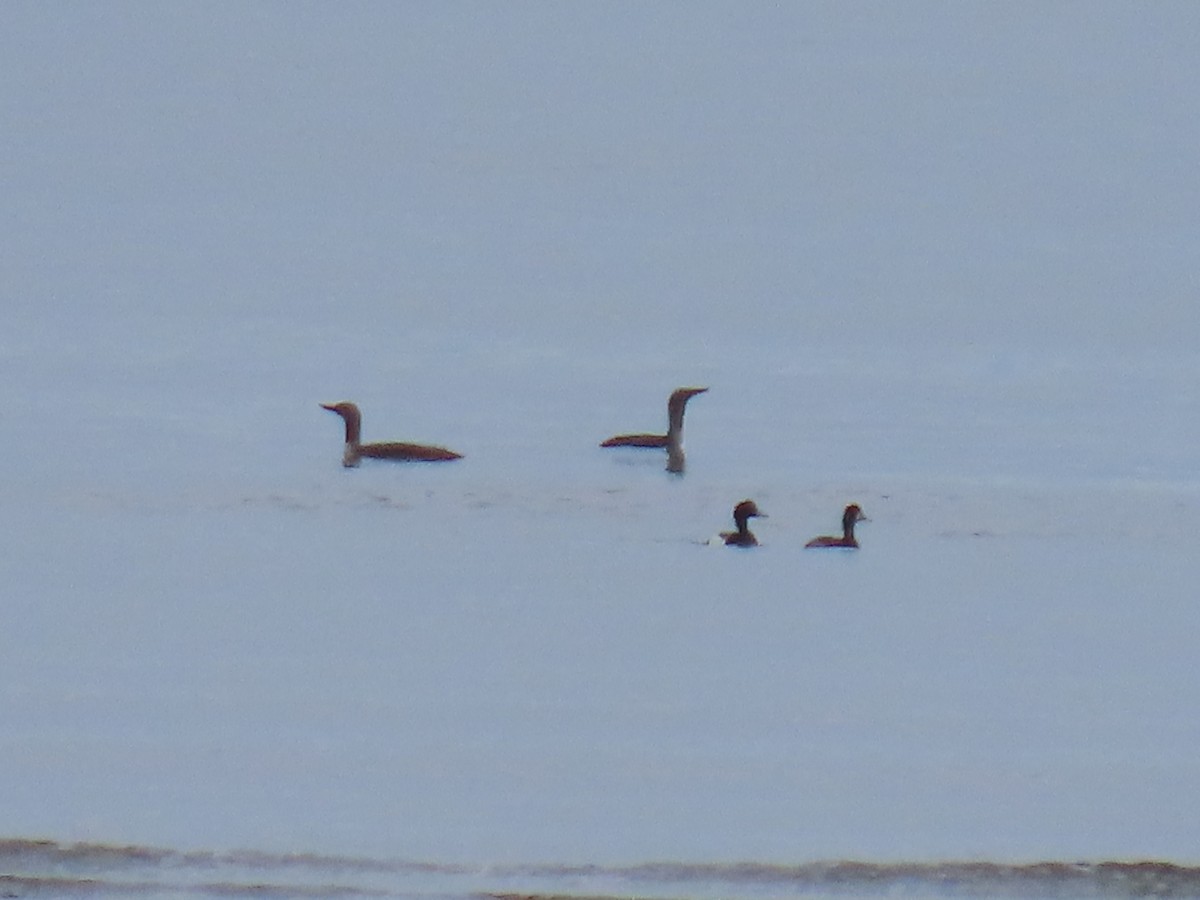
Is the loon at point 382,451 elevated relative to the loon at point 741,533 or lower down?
elevated

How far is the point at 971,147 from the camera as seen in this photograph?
8850 cm

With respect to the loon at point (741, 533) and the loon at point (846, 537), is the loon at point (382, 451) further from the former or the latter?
the loon at point (846, 537)

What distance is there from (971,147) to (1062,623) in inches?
2967

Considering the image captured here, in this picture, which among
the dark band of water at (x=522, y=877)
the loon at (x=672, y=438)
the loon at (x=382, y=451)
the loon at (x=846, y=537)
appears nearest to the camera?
the dark band of water at (x=522, y=877)

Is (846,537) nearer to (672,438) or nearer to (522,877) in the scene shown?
(672,438)

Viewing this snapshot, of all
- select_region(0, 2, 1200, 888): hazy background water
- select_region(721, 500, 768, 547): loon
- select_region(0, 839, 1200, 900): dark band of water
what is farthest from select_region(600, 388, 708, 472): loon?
select_region(0, 839, 1200, 900): dark band of water

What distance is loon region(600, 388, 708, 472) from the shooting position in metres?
23.5

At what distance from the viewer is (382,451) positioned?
22.8 metres

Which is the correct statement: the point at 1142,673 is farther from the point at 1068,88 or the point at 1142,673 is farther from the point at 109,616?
the point at 1068,88

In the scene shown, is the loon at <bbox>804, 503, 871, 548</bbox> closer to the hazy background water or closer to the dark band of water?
the hazy background water

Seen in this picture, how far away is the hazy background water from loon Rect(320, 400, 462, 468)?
230mm

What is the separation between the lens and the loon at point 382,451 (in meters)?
22.7

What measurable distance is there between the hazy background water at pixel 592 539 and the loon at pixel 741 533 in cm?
26

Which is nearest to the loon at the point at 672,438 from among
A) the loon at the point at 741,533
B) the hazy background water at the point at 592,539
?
the hazy background water at the point at 592,539
